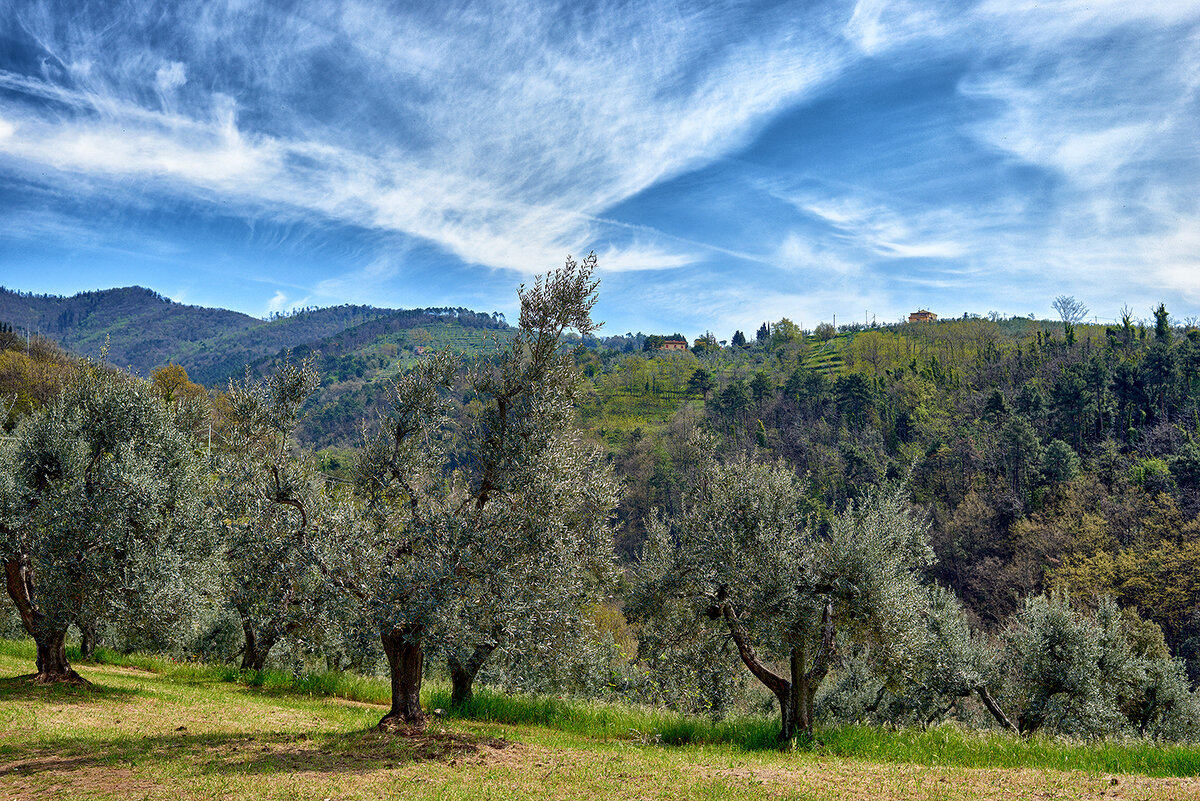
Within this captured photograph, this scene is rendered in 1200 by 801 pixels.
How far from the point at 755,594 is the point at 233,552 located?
45.8 ft

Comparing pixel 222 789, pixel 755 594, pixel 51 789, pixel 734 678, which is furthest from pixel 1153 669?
pixel 51 789

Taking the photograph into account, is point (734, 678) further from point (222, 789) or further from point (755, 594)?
point (222, 789)

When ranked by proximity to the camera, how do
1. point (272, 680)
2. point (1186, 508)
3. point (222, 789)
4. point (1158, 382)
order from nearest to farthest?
point (222, 789) → point (272, 680) → point (1186, 508) → point (1158, 382)

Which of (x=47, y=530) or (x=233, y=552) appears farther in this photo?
(x=47, y=530)

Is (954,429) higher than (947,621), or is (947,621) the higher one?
(954,429)

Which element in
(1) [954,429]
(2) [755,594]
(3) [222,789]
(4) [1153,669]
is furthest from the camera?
(1) [954,429]

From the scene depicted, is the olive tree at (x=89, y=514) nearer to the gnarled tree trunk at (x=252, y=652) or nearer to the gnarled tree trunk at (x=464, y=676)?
the gnarled tree trunk at (x=252, y=652)

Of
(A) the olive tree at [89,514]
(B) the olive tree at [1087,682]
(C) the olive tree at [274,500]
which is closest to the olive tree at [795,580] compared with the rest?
(C) the olive tree at [274,500]

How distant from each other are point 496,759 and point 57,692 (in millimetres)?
14720

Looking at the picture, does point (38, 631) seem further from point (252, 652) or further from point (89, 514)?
point (252, 652)

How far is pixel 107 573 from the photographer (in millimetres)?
17375

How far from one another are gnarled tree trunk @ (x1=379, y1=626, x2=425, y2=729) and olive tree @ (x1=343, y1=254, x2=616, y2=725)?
3 centimetres

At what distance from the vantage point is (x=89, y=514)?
1742 centimetres

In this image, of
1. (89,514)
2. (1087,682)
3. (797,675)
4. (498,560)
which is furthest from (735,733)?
(89,514)
